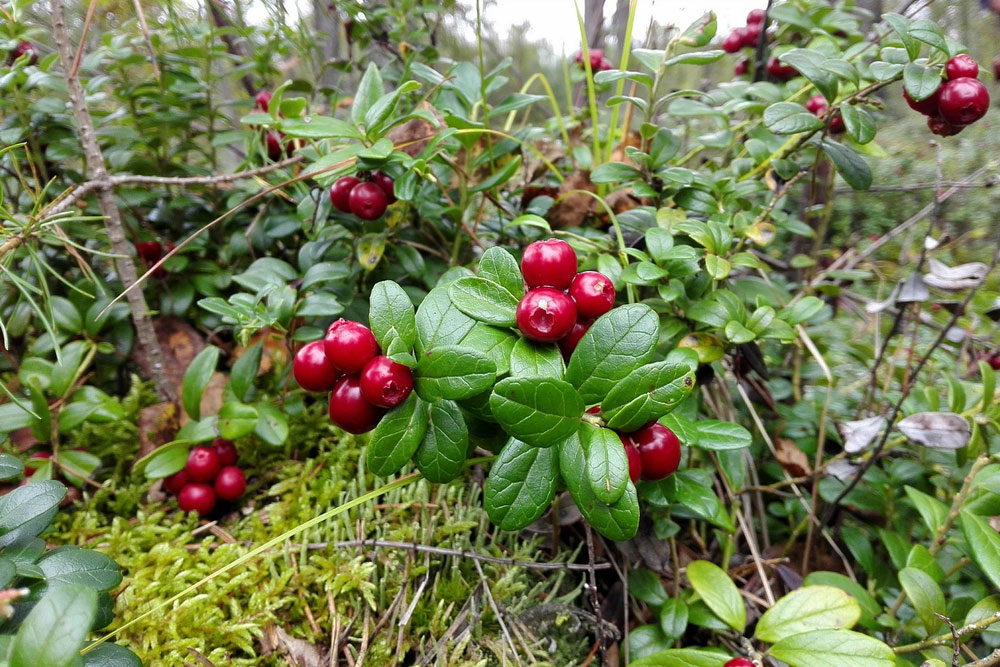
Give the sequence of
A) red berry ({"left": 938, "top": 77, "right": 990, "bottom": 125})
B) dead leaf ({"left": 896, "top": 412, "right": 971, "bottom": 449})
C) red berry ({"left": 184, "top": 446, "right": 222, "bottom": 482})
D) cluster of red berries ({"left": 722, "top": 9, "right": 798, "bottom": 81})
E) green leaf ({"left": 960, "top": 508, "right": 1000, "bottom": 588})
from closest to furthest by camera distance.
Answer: green leaf ({"left": 960, "top": 508, "right": 1000, "bottom": 588}) < red berry ({"left": 938, "top": 77, "right": 990, "bottom": 125}) < dead leaf ({"left": 896, "top": 412, "right": 971, "bottom": 449}) < red berry ({"left": 184, "top": 446, "right": 222, "bottom": 482}) < cluster of red berries ({"left": 722, "top": 9, "right": 798, "bottom": 81})

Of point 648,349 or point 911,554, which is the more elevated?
point 648,349

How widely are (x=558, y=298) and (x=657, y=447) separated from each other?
287 mm

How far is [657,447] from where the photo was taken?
850mm

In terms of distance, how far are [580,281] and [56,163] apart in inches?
71.1

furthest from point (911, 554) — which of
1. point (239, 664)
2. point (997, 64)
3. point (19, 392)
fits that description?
point (19, 392)

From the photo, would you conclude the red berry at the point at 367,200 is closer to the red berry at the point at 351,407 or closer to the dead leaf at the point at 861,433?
the red berry at the point at 351,407

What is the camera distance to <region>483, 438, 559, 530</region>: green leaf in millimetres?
791

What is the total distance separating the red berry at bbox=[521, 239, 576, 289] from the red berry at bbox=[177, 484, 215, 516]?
959mm

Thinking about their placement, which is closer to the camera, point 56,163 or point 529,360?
point 529,360

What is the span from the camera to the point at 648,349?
0.80m

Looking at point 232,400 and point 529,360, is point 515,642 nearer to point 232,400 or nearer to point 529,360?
point 529,360

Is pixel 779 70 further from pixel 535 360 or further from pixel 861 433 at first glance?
pixel 535 360

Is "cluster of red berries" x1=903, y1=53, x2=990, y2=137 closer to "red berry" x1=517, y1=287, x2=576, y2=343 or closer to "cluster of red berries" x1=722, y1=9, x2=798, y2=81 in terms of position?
"cluster of red berries" x1=722, y1=9, x2=798, y2=81

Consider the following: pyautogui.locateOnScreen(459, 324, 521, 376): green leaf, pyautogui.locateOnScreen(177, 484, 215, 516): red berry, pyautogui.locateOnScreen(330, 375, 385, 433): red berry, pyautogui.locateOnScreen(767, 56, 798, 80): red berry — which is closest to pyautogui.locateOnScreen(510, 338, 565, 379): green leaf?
pyautogui.locateOnScreen(459, 324, 521, 376): green leaf
